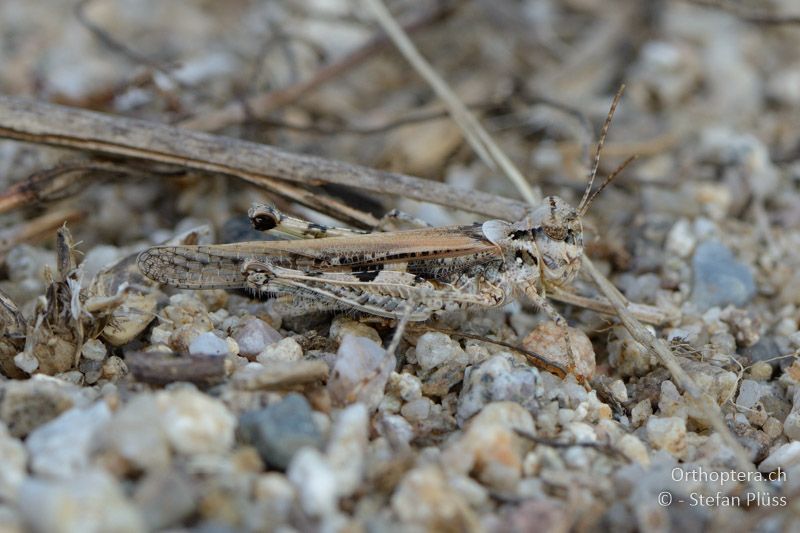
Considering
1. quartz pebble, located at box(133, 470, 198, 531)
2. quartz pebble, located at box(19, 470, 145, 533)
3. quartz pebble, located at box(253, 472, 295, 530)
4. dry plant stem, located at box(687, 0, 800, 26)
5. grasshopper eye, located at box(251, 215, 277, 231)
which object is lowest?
quartz pebble, located at box(19, 470, 145, 533)

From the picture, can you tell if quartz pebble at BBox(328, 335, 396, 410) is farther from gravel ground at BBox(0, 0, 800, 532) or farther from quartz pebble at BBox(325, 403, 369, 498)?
quartz pebble at BBox(325, 403, 369, 498)

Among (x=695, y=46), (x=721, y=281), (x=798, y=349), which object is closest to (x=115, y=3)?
(x=695, y=46)

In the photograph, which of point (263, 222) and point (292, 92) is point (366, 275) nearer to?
point (263, 222)

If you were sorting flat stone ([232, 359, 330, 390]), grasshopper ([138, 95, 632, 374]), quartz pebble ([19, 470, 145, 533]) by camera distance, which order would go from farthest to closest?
grasshopper ([138, 95, 632, 374]), flat stone ([232, 359, 330, 390]), quartz pebble ([19, 470, 145, 533])

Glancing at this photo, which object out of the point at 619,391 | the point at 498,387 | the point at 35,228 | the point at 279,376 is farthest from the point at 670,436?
the point at 35,228

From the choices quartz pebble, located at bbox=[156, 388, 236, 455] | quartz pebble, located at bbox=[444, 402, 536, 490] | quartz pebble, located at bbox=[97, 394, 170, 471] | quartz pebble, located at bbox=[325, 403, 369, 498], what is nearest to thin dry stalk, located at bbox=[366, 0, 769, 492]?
quartz pebble, located at bbox=[444, 402, 536, 490]

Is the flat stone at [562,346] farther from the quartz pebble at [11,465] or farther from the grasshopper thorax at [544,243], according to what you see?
the quartz pebble at [11,465]
